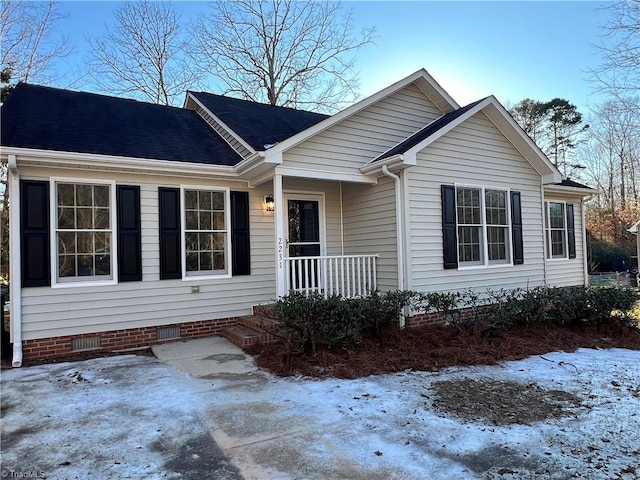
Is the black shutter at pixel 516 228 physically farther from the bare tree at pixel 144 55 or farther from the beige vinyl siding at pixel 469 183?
the bare tree at pixel 144 55

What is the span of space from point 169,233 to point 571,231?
33.9ft

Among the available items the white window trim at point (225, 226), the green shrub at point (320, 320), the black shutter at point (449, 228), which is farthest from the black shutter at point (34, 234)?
the black shutter at point (449, 228)

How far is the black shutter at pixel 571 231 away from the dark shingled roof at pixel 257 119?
24.1ft

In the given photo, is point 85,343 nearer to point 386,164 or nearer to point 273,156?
point 273,156

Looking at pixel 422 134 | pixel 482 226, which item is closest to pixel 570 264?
pixel 482 226

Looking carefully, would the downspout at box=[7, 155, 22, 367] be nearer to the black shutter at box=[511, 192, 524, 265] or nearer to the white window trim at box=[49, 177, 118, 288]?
the white window trim at box=[49, 177, 118, 288]

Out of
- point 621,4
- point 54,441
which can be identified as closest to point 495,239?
point 621,4

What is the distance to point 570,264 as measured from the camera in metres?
10.9

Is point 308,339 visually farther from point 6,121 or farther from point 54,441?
point 6,121

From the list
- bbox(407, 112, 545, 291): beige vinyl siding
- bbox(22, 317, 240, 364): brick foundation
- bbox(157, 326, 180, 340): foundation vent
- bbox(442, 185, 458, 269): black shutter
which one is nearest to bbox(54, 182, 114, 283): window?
bbox(22, 317, 240, 364): brick foundation

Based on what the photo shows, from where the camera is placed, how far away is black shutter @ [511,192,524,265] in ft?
28.5

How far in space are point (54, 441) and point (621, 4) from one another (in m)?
12.9

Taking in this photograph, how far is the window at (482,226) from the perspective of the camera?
8.10 metres

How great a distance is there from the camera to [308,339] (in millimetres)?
5672
